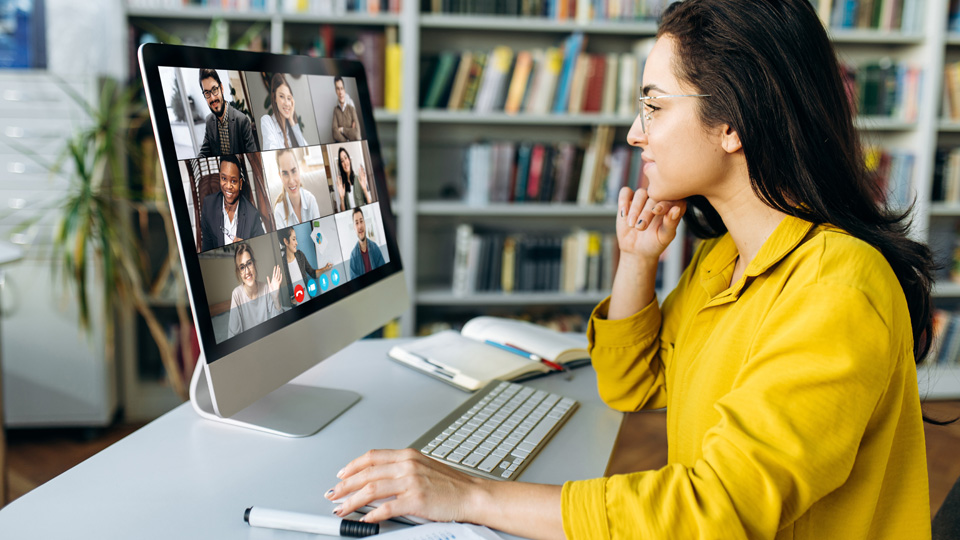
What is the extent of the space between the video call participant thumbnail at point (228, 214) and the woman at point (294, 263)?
2.0 inches

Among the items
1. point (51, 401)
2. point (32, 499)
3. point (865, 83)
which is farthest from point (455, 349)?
point (865, 83)

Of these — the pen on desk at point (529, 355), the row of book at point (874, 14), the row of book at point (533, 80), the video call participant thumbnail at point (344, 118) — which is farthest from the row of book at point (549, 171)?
the video call participant thumbnail at point (344, 118)

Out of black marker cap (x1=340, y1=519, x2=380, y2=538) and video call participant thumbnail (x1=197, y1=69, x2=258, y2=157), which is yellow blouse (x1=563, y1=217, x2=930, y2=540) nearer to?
black marker cap (x1=340, y1=519, x2=380, y2=538)

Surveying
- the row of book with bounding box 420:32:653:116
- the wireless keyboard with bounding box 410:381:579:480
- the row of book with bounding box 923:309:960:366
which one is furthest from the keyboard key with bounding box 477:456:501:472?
the row of book with bounding box 923:309:960:366

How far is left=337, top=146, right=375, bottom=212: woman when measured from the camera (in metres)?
1.14

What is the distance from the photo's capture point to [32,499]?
2.67ft

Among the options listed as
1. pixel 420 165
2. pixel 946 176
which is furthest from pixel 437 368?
pixel 946 176

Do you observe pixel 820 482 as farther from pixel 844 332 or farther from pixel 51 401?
pixel 51 401

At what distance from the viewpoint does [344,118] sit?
1183mm

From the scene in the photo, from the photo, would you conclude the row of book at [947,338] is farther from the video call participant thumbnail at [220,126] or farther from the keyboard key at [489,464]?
the video call participant thumbnail at [220,126]

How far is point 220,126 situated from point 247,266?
0.17 meters

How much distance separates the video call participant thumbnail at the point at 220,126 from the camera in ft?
2.93

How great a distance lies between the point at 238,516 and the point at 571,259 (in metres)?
2.38

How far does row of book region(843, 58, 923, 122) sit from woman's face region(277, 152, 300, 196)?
2829 millimetres
